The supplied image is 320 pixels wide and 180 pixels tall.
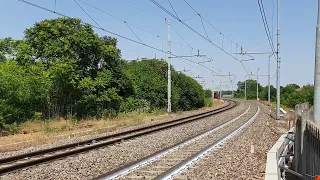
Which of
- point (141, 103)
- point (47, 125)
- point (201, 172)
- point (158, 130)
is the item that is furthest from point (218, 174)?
point (141, 103)

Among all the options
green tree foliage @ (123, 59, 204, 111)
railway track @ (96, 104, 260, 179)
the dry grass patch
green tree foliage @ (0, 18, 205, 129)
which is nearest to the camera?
railway track @ (96, 104, 260, 179)

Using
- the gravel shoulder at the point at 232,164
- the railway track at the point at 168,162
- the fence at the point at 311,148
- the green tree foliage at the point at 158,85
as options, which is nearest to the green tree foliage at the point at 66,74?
the green tree foliage at the point at 158,85

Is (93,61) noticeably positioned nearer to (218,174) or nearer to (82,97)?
(82,97)

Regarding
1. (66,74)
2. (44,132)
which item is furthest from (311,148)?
(66,74)

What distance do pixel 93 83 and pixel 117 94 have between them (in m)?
3.45

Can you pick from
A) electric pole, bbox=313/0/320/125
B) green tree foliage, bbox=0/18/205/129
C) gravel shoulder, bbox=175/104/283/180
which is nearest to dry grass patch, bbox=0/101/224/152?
green tree foliage, bbox=0/18/205/129

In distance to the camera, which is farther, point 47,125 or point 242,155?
point 47,125

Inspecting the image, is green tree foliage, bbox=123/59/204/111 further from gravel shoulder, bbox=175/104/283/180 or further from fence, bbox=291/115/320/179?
fence, bbox=291/115/320/179

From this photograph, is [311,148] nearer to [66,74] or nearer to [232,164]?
[232,164]

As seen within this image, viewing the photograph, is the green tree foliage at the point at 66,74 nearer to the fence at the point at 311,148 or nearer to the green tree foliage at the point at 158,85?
the green tree foliage at the point at 158,85

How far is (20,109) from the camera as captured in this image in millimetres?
27578

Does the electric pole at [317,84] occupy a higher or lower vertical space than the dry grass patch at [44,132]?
higher

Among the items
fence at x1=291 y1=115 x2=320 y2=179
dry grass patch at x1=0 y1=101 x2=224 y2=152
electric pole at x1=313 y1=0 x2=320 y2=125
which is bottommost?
dry grass patch at x1=0 y1=101 x2=224 y2=152

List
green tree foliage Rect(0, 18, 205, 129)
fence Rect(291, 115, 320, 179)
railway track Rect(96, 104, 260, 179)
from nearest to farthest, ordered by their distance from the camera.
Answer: fence Rect(291, 115, 320, 179)
railway track Rect(96, 104, 260, 179)
green tree foliage Rect(0, 18, 205, 129)
